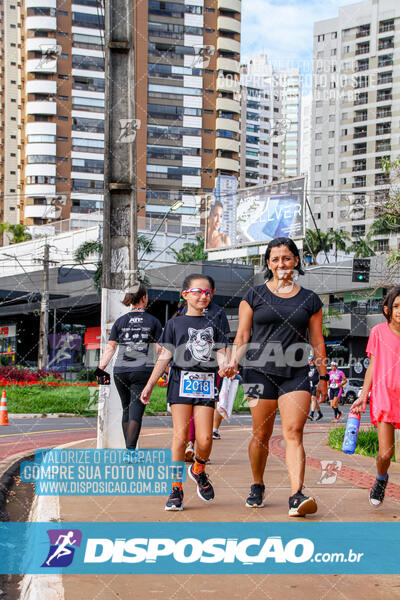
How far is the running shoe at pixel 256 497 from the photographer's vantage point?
5.62 metres

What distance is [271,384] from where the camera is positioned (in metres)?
5.49

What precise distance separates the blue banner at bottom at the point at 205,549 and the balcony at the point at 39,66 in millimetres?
92607

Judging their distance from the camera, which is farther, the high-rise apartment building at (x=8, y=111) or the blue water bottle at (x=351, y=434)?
the high-rise apartment building at (x=8, y=111)

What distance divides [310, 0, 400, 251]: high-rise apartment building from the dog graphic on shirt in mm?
98511

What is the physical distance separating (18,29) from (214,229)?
77.2 m

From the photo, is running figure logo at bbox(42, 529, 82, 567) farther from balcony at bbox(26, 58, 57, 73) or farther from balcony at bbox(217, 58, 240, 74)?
balcony at bbox(217, 58, 240, 74)

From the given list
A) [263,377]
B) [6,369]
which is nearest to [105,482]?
[263,377]

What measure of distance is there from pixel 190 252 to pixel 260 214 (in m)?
22.9

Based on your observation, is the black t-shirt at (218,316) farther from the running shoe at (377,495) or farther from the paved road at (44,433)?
the paved road at (44,433)

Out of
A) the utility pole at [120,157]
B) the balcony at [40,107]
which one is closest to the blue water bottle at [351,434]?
the utility pole at [120,157]

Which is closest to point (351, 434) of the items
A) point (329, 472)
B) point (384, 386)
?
point (384, 386)

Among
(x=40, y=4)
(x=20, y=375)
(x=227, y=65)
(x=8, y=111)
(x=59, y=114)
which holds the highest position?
(x=40, y=4)

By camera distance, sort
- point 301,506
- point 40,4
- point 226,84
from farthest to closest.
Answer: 1. point 226,84
2. point 40,4
3. point 301,506

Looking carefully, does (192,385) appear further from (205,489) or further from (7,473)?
(7,473)
